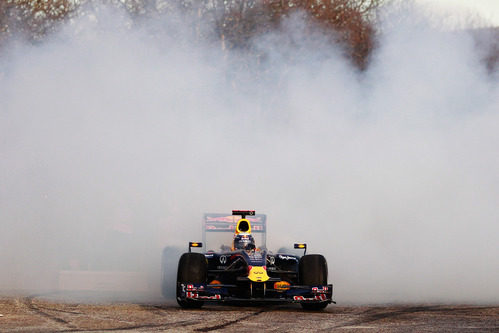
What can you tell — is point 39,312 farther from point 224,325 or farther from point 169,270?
point 169,270

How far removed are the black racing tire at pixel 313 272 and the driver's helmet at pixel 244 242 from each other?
184cm

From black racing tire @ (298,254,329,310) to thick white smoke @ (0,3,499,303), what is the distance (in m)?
6.69

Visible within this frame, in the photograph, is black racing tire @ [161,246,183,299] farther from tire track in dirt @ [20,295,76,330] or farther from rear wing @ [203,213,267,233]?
tire track in dirt @ [20,295,76,330]

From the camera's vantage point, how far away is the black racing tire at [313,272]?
70.9 feet

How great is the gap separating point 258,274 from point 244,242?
2496 millimetres

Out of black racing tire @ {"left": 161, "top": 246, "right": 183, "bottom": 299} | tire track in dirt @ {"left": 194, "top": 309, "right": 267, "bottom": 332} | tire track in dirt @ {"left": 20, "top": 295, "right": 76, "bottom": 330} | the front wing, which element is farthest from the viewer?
black racing tire @ {"left": 161, "top": 246, "right": 183, "bottom": 299}

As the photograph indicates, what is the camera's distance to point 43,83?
30.3 meters

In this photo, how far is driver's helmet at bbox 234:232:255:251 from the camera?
2352 cm

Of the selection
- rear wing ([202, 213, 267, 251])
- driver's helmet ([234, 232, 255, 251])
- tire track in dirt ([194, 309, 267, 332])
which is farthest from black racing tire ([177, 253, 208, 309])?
rear wing ([202, 213, 267, 251])

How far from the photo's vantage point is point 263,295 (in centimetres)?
2130

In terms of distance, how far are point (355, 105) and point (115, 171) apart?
24.0ft

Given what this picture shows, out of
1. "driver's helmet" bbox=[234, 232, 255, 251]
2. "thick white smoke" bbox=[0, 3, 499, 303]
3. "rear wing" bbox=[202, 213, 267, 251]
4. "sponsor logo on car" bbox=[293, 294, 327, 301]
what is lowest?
"sponsor logo on car" bbox=[293, 294, 327, 301]

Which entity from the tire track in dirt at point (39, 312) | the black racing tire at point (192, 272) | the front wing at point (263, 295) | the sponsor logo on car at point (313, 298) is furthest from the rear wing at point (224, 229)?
the tire track in dirt at point (39, 312)

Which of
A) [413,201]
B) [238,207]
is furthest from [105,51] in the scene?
[413,201]
